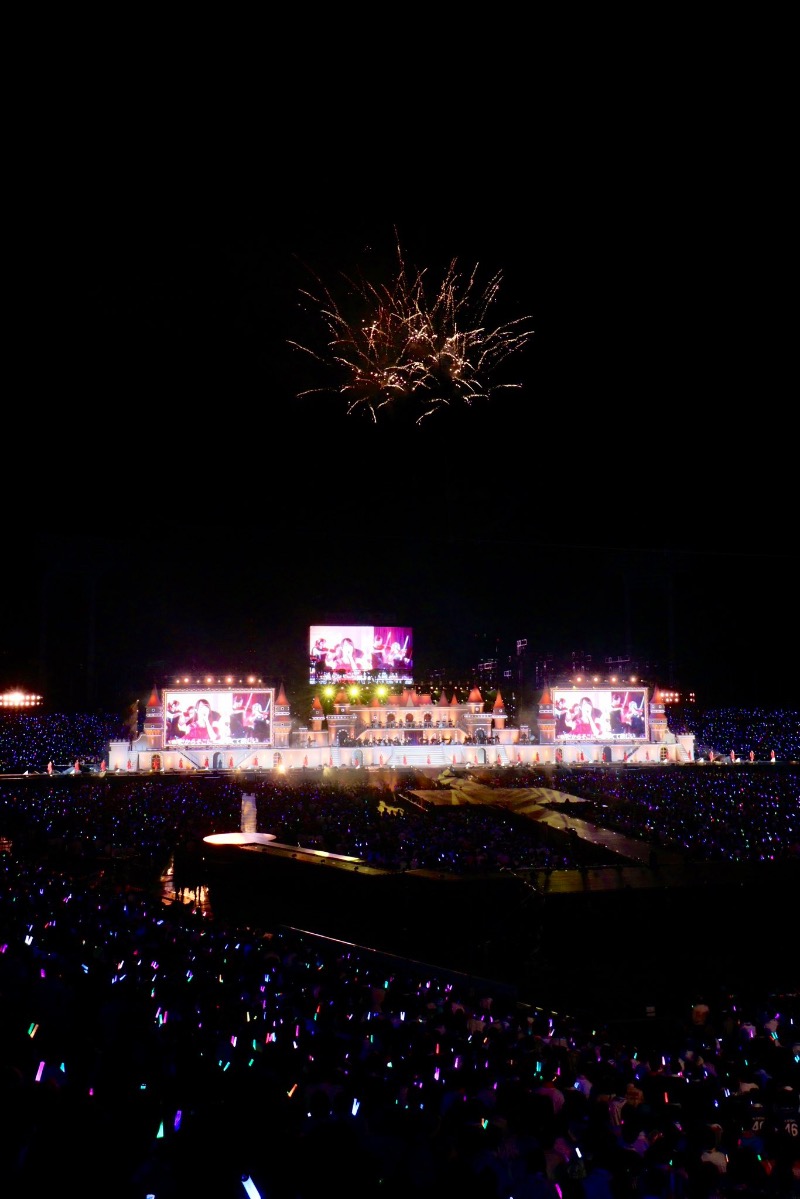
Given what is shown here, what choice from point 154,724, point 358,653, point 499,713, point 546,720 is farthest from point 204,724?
point 546,720

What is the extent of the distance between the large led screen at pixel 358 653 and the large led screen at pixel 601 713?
1652 centimetres

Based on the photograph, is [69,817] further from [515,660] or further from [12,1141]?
[515,660]

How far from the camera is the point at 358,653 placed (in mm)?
61375

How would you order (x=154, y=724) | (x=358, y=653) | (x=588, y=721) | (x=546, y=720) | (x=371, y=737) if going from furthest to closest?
(x=358, y=653) → (x=371, y=737) → (x=588, y=721) → (x=546, y=720) → (x=154, y=724)

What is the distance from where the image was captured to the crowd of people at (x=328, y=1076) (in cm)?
260

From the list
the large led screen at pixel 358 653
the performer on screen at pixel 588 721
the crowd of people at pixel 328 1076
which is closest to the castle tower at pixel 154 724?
the large led screen at pixel 358 653

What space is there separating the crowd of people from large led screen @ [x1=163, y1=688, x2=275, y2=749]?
93.9ft

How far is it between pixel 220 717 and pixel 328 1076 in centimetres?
4103

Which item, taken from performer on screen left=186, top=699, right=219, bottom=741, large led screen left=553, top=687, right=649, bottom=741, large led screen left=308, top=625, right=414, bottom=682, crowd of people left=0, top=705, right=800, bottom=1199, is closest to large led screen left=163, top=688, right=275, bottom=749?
performer on screen left=186, top=699, right=219, bottom=741

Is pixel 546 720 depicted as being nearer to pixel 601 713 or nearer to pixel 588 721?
pixel 588 721

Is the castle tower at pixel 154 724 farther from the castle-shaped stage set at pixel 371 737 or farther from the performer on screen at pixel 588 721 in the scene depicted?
the performer on screen at pixel 588 721

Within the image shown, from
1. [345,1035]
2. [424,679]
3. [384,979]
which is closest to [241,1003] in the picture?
[345,1035]

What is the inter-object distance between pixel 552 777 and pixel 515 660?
3863 cm

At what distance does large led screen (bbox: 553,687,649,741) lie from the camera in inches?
1903
